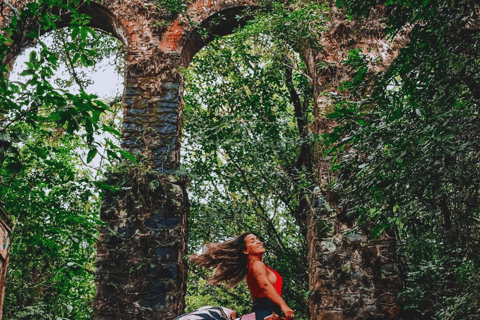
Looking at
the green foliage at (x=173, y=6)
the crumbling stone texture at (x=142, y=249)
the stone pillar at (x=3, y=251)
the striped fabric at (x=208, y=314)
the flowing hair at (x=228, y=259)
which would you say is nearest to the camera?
the striped fabric at (x=208, y=314)

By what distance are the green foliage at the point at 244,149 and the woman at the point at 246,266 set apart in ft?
8.46

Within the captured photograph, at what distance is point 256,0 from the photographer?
7.16 meters

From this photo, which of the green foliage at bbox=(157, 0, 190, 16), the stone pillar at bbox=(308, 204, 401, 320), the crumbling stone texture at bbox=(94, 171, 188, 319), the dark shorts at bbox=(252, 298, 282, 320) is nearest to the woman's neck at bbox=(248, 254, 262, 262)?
the dark shorts at bbox=(252, 298, 282, 320)

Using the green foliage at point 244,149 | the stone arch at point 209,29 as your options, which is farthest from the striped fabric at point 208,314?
the stone arch at point 209,29

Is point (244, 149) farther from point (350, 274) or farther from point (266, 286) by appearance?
point (266, 286)

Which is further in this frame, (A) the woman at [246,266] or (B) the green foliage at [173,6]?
(B) the green foliage at [173,6]

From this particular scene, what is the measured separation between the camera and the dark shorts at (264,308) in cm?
338

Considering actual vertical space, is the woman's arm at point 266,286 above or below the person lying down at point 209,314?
above

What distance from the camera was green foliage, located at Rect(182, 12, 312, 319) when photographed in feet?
21.5

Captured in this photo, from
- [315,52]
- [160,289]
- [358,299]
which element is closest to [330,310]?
[358,299]

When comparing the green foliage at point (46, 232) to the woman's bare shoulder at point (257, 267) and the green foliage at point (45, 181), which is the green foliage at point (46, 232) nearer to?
the green foliage at point (45, 181)

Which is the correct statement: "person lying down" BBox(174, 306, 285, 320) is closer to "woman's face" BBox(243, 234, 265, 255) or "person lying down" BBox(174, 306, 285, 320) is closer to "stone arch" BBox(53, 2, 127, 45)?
"woman's face" BBox(243, 234, 265, 255)

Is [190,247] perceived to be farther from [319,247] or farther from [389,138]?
[389,138]

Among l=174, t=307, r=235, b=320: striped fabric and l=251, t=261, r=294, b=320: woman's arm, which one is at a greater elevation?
l=251, t=261, r=294, b=320: woman's arm
